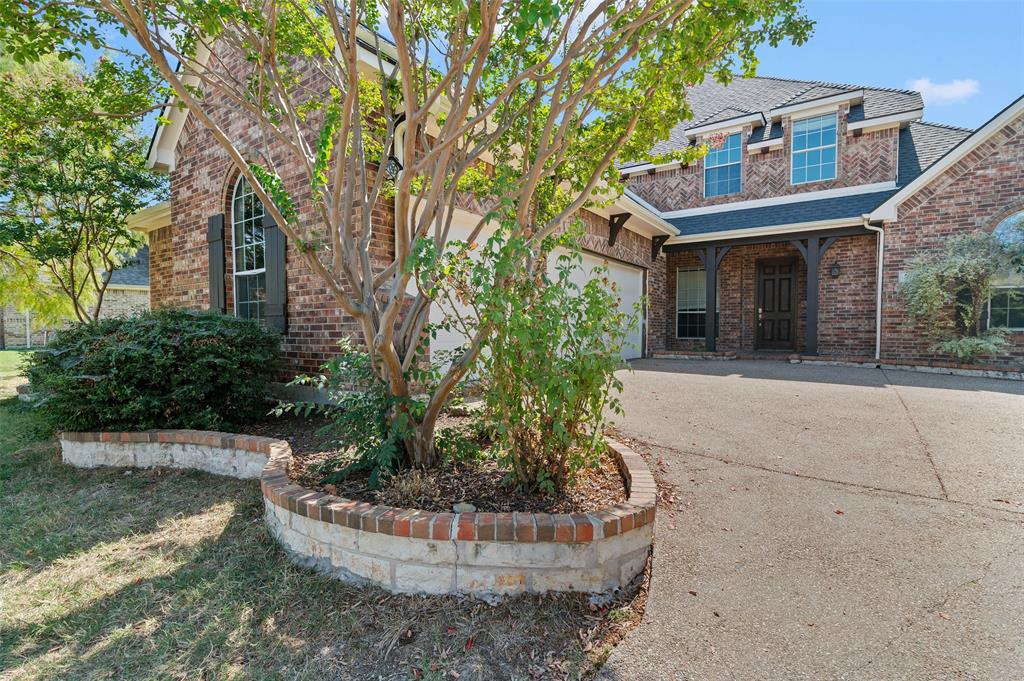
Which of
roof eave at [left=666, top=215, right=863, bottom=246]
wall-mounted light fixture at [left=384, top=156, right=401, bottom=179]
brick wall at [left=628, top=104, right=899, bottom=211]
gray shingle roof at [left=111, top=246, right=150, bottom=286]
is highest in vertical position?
brick wall at [left=628, top=104, right=899, bottom=211]

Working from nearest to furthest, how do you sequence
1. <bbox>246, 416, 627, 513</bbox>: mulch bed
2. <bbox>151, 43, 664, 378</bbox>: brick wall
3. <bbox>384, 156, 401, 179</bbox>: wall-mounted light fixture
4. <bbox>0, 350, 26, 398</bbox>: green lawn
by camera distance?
<bbox>246, 416, 627, 513</bbox>: mulch bed < <bbox>384, 156, 401, 179</bbox>: wall-mounted light fixture < <bbox>151, 43, 664, 378</bbox>: brick wall < <bbox>0, 350, 26, 398</bbox>: green lawn

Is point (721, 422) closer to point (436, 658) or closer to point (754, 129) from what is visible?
point (436, 658)

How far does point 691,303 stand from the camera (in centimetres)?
1336

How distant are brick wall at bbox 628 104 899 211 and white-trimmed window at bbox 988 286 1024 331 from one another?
132 inches

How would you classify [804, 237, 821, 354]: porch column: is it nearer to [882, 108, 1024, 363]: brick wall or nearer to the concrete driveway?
[882, 108, 1024, 363]: brick wall

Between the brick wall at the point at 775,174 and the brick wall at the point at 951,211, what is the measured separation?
176cm

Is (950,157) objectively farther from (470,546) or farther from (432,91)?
(470,546)

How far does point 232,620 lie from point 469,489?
4.17ft

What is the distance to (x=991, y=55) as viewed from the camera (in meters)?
7.52

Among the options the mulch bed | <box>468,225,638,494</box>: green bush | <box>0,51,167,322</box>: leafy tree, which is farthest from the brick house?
<box>468,225,638,494</box>: green bush

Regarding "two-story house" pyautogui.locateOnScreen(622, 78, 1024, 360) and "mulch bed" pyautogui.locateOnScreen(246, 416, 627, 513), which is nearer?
"mulch bed" pyautogui.locateOnScreen(246, 416, 627, 513)

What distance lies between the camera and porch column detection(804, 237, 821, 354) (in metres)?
10.7

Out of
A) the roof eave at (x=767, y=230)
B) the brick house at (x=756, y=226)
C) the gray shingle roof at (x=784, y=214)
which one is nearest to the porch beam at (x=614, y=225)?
the brick house at (x=756, y=226)

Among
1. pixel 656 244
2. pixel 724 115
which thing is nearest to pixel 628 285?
pixel 656 244
